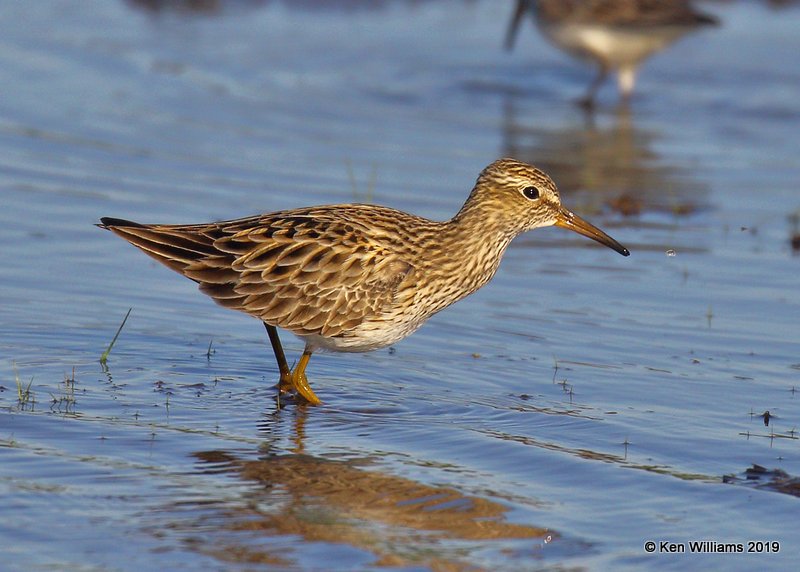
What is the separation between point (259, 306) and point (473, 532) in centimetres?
254

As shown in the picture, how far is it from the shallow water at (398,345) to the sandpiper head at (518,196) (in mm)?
957

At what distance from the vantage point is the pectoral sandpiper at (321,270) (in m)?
8.48

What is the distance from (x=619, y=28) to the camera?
Answer: 19828mm

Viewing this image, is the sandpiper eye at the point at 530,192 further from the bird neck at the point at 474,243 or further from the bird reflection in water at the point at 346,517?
the bird reflection in water at the point at 346,517

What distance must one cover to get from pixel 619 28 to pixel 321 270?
12331 millimetres

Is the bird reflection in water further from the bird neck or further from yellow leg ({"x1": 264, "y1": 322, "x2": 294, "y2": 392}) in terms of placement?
the bird neck

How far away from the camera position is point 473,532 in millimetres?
6586

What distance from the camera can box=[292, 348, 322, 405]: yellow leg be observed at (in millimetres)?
8453

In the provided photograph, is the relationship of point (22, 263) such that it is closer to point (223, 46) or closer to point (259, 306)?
point (259, 306)

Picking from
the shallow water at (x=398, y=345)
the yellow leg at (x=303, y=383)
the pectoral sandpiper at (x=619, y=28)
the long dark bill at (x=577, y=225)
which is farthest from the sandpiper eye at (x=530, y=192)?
the pectoral sandpiper at (x=619, y=28)

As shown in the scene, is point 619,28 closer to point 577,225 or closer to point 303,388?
point 577,225

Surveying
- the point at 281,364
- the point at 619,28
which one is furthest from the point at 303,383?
the point at 619,28

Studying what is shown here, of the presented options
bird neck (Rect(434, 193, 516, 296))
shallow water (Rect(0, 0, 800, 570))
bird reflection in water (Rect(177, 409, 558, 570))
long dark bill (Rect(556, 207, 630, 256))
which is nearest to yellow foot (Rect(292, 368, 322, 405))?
shallow water (Rect(0, 0, 800, 570))

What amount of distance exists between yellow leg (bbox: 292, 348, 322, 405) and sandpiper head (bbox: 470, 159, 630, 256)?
150 cm
